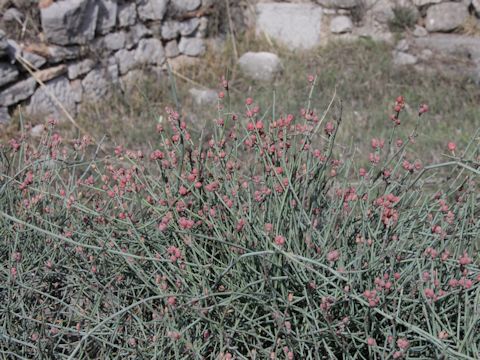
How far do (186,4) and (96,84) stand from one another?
123cm

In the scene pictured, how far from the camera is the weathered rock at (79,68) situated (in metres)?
5.11

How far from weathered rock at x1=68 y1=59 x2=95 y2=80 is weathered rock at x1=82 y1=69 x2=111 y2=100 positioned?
51mm

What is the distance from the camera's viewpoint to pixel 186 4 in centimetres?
589

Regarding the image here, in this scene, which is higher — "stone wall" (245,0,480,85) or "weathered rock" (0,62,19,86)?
"weathered rock" (0,62,19,86)

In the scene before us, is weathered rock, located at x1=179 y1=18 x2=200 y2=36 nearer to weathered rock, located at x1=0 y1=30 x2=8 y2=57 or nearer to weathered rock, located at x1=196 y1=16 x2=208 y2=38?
weathered rock, located at x1=196 y1=16 x2=208 y2=38

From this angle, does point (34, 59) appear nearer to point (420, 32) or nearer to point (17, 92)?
point (17, 92)

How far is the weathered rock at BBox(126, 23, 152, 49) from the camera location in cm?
554

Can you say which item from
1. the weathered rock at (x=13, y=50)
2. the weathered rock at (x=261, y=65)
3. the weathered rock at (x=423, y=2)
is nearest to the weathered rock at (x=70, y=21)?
the weathered rock at (x=13, y=50)

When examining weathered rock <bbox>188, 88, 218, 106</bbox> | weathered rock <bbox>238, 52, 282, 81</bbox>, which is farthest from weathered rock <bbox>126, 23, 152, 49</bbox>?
weathered rock <bbox>238, 52, 282, 81</bbox>

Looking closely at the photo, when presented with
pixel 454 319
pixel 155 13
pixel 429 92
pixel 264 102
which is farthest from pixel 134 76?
pixel 454 319

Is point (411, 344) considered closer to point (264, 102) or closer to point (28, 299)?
point (28, 299)

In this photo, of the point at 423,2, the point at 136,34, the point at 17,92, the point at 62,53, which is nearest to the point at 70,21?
the point at 62,53

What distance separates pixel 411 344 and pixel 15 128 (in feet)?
11.7

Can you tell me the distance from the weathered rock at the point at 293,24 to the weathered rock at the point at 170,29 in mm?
878
